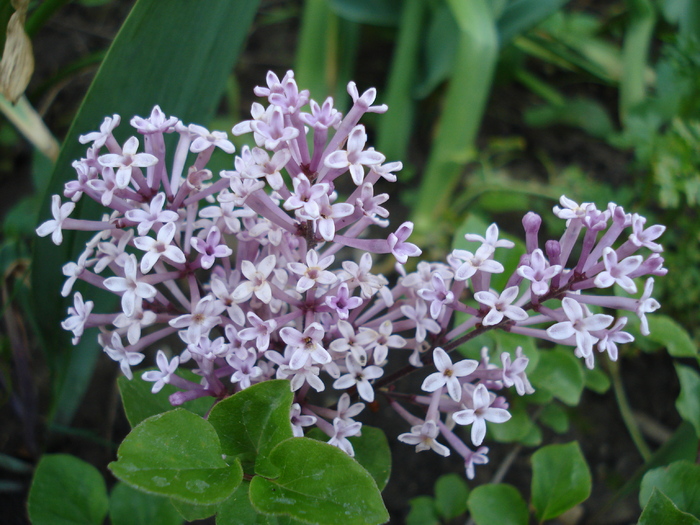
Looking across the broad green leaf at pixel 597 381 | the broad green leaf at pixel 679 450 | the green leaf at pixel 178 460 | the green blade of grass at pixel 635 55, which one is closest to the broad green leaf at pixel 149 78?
the green leaf at pixel 178 460

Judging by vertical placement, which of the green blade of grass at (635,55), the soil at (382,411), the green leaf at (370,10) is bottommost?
the soil at (382,411)

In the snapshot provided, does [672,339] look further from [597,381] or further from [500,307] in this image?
[500,307]

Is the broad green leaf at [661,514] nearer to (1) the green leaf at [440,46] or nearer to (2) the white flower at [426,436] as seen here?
(2) the white flower at [426,436]

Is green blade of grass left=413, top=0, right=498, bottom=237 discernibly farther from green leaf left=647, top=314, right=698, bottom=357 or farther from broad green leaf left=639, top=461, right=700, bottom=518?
broad green leaf left=639, top=461, right=700, bottom=518

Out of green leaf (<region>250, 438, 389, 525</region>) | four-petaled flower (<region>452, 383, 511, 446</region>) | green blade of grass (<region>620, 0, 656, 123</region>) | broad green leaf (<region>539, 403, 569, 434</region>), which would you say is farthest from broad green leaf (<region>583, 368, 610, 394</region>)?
green blade of grass (<region>620, 0, 656, 123</region>)

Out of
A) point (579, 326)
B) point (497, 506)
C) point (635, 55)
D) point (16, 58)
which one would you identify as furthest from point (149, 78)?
point (635, 55)
